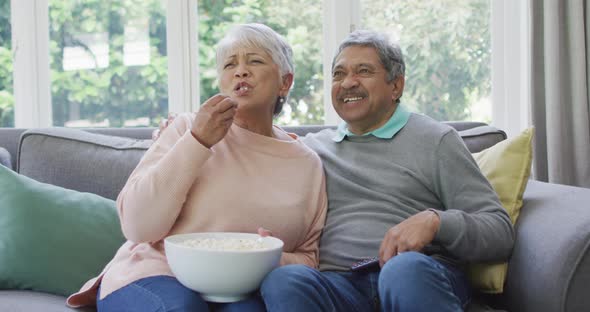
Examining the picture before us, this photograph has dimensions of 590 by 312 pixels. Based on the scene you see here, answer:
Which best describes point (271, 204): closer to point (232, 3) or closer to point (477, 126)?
point (477, 126)

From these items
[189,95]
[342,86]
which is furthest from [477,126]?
[189,95]

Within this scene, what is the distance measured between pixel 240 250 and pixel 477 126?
4.41ft

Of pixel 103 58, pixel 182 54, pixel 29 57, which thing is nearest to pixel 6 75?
pixel 29 57

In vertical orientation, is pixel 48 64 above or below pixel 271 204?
above

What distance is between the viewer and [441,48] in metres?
3.41

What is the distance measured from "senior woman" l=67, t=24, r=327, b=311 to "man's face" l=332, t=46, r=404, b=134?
0.15m

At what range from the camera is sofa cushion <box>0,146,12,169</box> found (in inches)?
76.7

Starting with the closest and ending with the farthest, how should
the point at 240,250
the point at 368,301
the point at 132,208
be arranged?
the point at 240,250
the point at 132,208
the point at 368,301

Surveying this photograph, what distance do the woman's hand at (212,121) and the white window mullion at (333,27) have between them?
1.85 meters

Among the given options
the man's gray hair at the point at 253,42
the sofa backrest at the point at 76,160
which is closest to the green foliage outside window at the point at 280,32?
the sofa backrest at the point at 76,160

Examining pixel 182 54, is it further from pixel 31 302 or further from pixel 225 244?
pixel 225 244

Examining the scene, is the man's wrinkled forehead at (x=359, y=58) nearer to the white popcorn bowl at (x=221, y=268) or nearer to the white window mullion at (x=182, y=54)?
the white popcorn bowl at (x=221, y=268)

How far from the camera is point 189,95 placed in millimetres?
3271

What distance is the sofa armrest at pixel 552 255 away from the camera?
138cm
